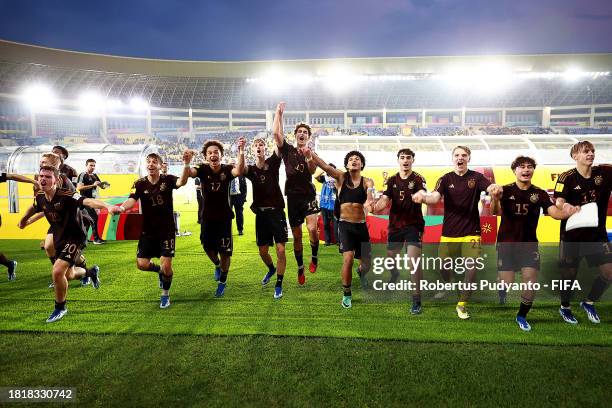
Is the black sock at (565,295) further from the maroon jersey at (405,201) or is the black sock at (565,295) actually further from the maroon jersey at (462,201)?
the maroon jersey at (405,201)

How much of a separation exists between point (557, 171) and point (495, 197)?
7923mm

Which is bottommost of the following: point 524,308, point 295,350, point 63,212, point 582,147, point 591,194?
point 295,350

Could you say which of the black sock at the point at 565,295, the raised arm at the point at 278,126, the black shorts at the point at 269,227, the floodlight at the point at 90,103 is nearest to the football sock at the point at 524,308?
the black sock at the point at 565,295

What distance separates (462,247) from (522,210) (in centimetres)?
83

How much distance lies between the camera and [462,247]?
510 cm

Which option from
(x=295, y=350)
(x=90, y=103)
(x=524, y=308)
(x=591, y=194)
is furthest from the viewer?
(x=90, y=103)

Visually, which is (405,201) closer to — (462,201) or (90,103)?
(462,201)

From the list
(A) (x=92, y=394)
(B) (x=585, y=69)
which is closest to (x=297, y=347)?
(A) (x=92, y=394)

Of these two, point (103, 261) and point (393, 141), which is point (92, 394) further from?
point (393, 141)

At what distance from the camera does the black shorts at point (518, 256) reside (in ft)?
15.1

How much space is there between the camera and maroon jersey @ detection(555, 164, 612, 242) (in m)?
4.73

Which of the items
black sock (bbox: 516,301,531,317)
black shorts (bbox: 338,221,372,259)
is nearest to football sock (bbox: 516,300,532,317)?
black sock (bbox: 516,301,531,317)

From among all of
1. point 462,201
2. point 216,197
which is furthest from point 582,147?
point 216,197

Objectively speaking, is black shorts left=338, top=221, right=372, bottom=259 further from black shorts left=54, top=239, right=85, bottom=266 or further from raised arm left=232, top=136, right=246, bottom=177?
black shorts left=54, top=239, right=85, bottom=266
